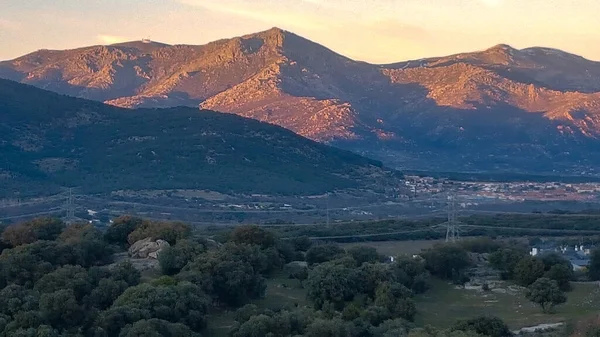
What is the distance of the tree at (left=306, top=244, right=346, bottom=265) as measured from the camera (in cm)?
5547

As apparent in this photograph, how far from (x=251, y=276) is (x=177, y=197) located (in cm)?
6455

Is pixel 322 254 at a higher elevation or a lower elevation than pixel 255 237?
lower

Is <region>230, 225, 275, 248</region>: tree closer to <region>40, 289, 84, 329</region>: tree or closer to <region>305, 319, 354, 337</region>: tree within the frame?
<region>40, 289, 84, 329</region>: tree

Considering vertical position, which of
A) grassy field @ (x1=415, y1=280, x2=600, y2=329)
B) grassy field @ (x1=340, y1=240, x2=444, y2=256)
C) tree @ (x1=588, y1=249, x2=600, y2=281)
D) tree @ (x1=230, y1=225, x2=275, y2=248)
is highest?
tree @ (x1=230, y1=225, x2=275, y2=248)

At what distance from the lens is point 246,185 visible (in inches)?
4697

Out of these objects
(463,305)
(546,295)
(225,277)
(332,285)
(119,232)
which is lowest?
(463,305)

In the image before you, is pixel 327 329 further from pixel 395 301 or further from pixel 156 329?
pixel 395 301

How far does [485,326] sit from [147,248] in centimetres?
2138

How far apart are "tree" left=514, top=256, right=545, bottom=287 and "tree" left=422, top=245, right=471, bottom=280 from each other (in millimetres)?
3650

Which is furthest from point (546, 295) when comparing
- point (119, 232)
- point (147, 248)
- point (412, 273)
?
point (119, 232)

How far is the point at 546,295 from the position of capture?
45500mm

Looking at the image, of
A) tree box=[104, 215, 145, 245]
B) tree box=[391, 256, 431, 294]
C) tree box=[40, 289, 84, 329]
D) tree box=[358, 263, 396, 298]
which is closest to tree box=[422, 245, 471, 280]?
tree box=[391, 256, 431, 294]

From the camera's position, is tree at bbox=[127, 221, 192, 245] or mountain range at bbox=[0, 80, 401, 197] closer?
tree at bbox=[127, 221, 192, 245]

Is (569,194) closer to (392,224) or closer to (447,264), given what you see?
(392,224)
